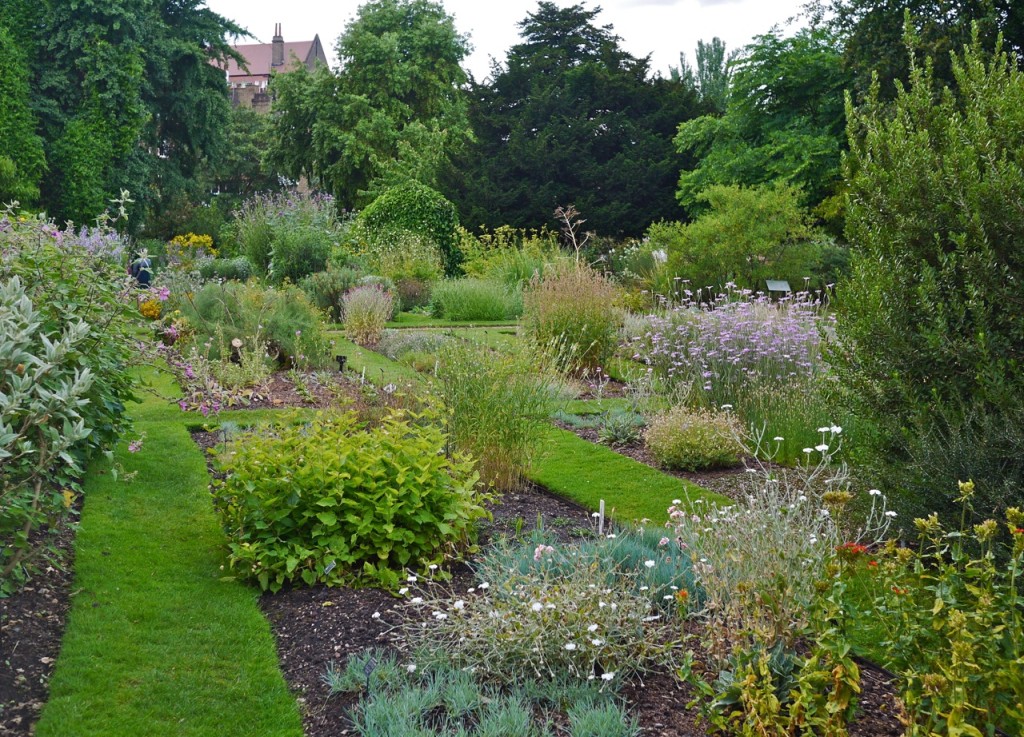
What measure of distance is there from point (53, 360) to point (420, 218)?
18.5 meters

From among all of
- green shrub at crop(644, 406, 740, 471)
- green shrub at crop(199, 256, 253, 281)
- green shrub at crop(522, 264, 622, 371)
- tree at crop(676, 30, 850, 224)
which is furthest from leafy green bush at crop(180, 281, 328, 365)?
tree at crop(676, 30, 850, 224)

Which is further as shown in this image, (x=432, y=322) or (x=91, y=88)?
(x=91, y=88)

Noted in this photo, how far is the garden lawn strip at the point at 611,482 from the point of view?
220 inches

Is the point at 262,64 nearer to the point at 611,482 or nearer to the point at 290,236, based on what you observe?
the point at 290,236

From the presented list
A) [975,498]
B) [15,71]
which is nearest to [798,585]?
[975,498]

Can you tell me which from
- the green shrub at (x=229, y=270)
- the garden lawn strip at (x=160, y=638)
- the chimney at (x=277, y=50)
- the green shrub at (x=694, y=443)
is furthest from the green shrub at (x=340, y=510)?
the chimney at (x=277, y=50)

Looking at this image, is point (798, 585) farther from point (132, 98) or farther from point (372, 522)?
point (132, 98)

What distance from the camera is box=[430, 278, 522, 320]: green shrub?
51.4 feet

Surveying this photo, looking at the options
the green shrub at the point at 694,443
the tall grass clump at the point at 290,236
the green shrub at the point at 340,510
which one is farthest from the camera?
the tall grass clump at the point at 290,236

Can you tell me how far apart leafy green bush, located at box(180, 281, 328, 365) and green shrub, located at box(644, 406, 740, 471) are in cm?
Result: 432

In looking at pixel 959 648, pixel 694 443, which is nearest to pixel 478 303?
pixel 694 443

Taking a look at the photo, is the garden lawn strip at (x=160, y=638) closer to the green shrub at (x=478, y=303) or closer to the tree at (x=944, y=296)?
the tree at (x=944, y=296)

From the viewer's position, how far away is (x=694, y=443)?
6457 mm

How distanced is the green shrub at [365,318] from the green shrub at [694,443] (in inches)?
265
